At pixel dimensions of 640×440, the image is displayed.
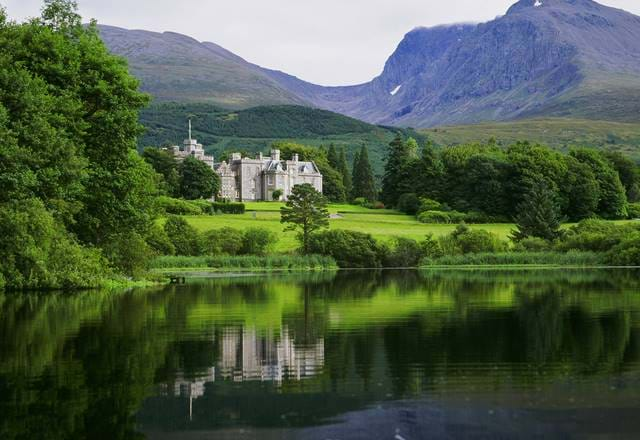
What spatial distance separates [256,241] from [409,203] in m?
50.7

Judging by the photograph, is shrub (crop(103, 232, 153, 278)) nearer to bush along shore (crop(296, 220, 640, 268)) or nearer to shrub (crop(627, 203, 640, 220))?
bush along shore (crop(296, 220, 640, 268))

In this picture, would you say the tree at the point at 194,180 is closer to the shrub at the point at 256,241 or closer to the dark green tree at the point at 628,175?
the shrub at the point at 256,241

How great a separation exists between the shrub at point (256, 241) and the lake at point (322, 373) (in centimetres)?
5114

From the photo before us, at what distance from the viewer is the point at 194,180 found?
426 ft

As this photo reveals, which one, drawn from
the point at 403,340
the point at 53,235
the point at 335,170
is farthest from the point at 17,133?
the point at 335,170

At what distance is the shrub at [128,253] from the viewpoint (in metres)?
47.6

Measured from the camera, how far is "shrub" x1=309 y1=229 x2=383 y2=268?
268 feet

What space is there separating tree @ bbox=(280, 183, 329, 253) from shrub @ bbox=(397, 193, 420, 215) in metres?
40.7

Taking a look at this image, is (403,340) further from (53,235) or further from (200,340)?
(53,235)

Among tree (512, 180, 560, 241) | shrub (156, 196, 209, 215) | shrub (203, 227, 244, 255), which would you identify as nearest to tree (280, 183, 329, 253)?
shrub (203, 227, 244, 255)

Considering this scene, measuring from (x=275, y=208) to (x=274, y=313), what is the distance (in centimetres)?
9934

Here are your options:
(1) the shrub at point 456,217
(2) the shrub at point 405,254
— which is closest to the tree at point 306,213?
(2) the shrub at point 405,254

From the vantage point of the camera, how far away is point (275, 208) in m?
128

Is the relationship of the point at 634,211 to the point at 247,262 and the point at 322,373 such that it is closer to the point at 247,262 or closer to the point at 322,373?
the point at 247,262
